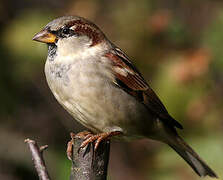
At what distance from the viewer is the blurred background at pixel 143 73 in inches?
137

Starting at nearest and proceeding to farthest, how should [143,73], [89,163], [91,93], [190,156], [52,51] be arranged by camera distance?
1. [89,163]
2. [91,93]
3. [52,51]
4. [190,156]
5. [143,73]

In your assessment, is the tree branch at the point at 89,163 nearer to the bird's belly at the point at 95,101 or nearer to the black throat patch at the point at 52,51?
the bird's belly at the point at 95,101

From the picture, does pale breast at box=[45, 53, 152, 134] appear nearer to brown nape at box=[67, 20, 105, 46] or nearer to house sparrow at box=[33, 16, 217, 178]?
house sparrow at box=[33, 16, 217, 178]

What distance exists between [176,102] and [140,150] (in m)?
0.83

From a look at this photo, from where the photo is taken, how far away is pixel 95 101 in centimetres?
256

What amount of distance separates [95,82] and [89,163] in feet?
2.05

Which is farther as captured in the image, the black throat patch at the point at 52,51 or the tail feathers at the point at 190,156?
the tail feathers at the point at 190,156

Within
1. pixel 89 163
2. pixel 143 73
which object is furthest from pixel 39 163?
pixel 143 73

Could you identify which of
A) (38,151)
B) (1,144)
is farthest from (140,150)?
(38,151)

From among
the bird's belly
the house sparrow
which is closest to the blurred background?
the house sparrow

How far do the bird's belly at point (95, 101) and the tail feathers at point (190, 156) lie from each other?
0.50 m

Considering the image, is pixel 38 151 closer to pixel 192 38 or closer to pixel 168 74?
pixel 168 74

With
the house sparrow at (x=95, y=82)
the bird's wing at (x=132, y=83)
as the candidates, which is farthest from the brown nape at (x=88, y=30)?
the bird's wing at (x=132, y=83)

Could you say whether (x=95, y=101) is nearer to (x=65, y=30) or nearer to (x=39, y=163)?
(x=65, y=30)
